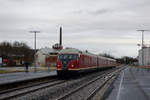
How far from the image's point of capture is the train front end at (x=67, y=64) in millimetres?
25953

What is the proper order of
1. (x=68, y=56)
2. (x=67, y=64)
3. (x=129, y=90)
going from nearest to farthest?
(x=129, y=90) → (x=67, y=64) → (x=68, y=56)

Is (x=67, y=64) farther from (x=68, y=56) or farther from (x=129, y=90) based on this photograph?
(x=129, y=90)

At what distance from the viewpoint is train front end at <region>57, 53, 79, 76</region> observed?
26.0m

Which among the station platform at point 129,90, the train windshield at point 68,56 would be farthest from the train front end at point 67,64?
the station platform at point 129,90

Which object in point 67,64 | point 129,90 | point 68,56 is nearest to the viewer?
point 129,90

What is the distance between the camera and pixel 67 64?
26.2 metres

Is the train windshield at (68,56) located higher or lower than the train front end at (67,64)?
higher

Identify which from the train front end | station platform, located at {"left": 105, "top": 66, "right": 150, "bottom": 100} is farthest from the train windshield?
station platform, located at {"left": 105, "top": 66, "right": 150, "bottom": 100}

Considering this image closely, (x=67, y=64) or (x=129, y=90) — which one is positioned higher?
(x=67, y=64)

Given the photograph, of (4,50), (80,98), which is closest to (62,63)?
(80,98)

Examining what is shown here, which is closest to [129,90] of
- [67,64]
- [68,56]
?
[67,64]

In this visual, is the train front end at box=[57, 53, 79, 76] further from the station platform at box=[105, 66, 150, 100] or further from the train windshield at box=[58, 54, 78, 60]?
the station platform at box=[105, 66, 150, 100]

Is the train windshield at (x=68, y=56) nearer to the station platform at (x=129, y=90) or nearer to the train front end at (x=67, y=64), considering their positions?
the train front end at (x=67, y=64)

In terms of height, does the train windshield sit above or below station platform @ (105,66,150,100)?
above
